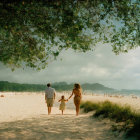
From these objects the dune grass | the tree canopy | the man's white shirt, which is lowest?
the dune grass

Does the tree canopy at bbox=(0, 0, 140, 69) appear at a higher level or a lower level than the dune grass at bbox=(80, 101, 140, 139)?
higher

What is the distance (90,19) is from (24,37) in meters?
3.73

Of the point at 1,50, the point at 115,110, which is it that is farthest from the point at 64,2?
the point at 115,110

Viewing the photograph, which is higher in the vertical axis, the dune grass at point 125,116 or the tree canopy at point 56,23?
the tree canopy at point 56,23

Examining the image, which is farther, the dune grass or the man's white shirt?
the man's white shirt

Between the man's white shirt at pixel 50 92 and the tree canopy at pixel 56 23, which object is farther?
the man's white shirt at pixel 50 92

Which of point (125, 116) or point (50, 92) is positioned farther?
point (50, 92)

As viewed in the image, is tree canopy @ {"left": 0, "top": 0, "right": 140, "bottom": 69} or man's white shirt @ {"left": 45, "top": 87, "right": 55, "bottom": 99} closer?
tree canopy @ {"left": 0, "top": 0, "right": 140, "bottom": 69}

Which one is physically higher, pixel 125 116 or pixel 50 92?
pixel 50 92

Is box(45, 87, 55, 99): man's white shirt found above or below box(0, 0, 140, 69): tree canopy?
below

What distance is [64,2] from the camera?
862cm

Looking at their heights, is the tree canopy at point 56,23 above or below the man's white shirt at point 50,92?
above

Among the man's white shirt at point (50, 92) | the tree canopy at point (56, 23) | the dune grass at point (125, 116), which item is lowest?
the dune grass at point (125, 116)

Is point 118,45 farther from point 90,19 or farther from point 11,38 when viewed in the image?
point 11,38
